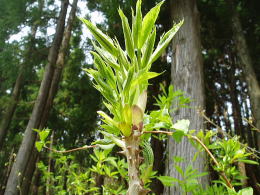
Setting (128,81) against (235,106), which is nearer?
(128,81)

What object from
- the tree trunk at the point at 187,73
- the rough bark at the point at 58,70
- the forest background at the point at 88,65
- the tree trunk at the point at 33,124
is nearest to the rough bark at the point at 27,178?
the forest background at the point at 88,65

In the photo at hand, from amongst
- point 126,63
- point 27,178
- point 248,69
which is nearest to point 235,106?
point 248,69

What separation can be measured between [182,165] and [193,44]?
178 centimetres

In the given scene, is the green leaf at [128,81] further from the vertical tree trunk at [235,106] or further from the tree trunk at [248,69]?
the vertical tree trunk at [235,106]

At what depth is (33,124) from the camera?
5.95 m

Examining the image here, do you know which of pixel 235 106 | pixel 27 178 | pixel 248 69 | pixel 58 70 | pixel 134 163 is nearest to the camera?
pixel 134 163

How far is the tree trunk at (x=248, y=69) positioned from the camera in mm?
4512

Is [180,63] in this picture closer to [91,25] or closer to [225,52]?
[91,25]

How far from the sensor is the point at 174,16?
144 inches

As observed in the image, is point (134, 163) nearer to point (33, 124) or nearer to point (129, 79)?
point (129, 79)

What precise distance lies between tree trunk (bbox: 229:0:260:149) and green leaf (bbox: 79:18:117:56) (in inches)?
172

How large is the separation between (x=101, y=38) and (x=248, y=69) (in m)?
5.34

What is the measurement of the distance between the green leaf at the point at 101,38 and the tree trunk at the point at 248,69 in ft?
14.4

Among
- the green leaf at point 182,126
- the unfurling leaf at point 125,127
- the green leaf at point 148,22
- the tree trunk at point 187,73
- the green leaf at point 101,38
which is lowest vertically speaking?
the unfurling leaf at point 125,127
